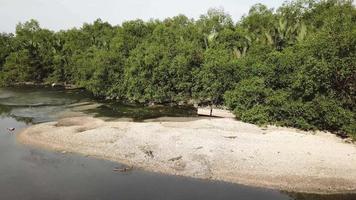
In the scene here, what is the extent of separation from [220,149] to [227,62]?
54.1 feet

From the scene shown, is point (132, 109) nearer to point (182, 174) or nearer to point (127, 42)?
point (127, 42)

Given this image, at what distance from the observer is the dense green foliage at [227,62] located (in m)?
32.5

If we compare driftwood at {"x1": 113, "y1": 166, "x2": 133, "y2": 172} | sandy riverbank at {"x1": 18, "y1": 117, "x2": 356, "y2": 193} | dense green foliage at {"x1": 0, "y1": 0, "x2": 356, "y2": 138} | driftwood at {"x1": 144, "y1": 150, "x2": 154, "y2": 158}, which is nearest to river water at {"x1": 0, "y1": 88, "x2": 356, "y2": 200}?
driftwood at {"x1": 113, "y1": 166, "x2": 133, "y2": 172}

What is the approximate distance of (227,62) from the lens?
42.3 m

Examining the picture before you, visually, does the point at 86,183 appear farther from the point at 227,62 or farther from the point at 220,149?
the point at 227,62

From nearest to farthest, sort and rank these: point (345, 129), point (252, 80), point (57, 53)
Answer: point (345, 129) → point (252, 80) → point (57, 53)

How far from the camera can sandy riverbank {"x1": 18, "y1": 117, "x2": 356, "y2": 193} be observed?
23547mm

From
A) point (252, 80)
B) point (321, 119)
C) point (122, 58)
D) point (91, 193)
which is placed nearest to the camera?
point (91, 193)

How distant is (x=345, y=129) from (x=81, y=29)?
60.1 m

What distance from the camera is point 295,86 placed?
33.9 metres

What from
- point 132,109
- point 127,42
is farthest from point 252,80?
point 127,42

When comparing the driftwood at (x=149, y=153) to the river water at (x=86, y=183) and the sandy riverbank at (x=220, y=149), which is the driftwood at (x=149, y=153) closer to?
the sandy riverbank at (x=220, y=149)

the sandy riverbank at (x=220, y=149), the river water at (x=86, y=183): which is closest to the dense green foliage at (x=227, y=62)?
the sandy riverbank at (x=220, y=149)

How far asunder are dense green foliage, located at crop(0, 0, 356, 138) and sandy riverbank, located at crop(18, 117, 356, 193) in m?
2.84
